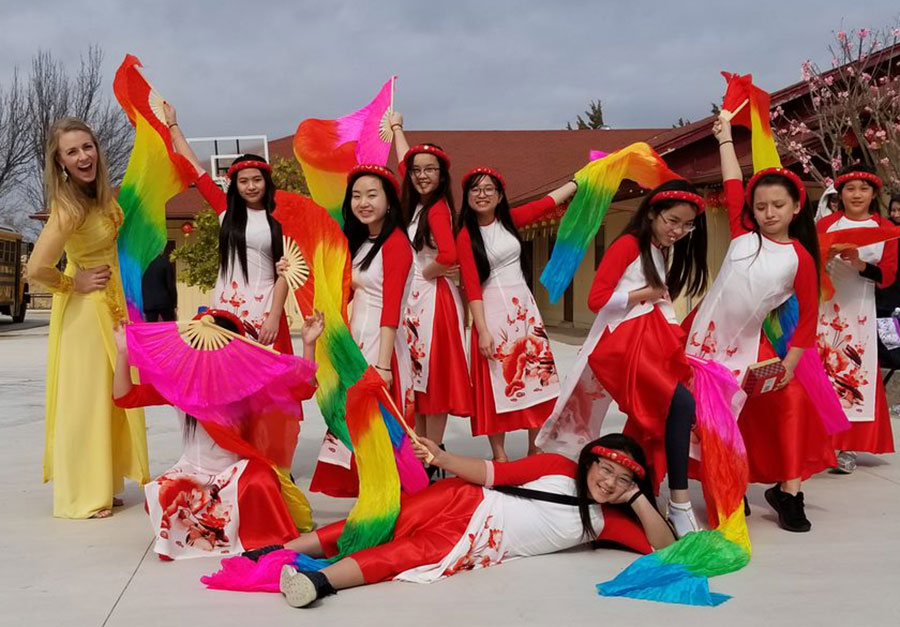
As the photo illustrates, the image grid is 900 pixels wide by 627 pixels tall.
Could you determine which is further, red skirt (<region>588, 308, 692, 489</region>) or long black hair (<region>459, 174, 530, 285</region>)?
long black hair (<region>459, 174, 530, 285</region>)

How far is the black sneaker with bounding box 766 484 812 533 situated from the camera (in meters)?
3.56

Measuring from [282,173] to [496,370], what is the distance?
1032cm

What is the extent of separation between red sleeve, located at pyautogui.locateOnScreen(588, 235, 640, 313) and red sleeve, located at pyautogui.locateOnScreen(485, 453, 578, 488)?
0.63 metres

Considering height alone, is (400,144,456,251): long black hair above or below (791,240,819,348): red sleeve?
above

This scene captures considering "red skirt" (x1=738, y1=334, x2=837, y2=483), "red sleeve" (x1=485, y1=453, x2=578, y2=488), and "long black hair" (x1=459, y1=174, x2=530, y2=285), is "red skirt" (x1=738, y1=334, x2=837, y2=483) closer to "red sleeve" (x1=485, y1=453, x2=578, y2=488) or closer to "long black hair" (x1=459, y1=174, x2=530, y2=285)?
"red sleeve" (x1=485, y1=453, x2=578, y2=488)

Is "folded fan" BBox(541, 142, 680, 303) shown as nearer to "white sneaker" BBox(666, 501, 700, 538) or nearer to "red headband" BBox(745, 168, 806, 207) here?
"red headband" BBox(745, 168, 806, 207)

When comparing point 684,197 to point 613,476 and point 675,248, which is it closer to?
point 675,248

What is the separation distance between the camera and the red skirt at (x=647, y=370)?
336cm

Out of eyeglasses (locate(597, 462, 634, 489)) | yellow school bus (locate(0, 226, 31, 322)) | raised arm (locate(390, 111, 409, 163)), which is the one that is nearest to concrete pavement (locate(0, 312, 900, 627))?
eyeglasses (locate(597, 462, 634, 489))

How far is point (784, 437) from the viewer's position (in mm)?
3611

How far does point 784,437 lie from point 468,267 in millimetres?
1521

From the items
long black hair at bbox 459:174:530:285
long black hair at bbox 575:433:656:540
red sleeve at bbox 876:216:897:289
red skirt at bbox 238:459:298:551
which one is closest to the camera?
long black hair at bbox 575:433:656:540

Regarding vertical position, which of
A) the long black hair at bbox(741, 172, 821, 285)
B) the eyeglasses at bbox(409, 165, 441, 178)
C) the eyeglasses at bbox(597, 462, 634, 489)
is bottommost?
the eyeglasses at bbox(597, 462, 634, 489)

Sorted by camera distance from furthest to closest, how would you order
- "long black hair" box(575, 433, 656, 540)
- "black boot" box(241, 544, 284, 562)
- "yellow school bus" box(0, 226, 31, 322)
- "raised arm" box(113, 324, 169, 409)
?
"yellow school bus" box(0, 226, 31, 322)
"raised arm" box(113, 324, 169, 409)
"long black hair" box(575, 433, 656, 540)
"black boot" box(241, 544, 284, 562)
